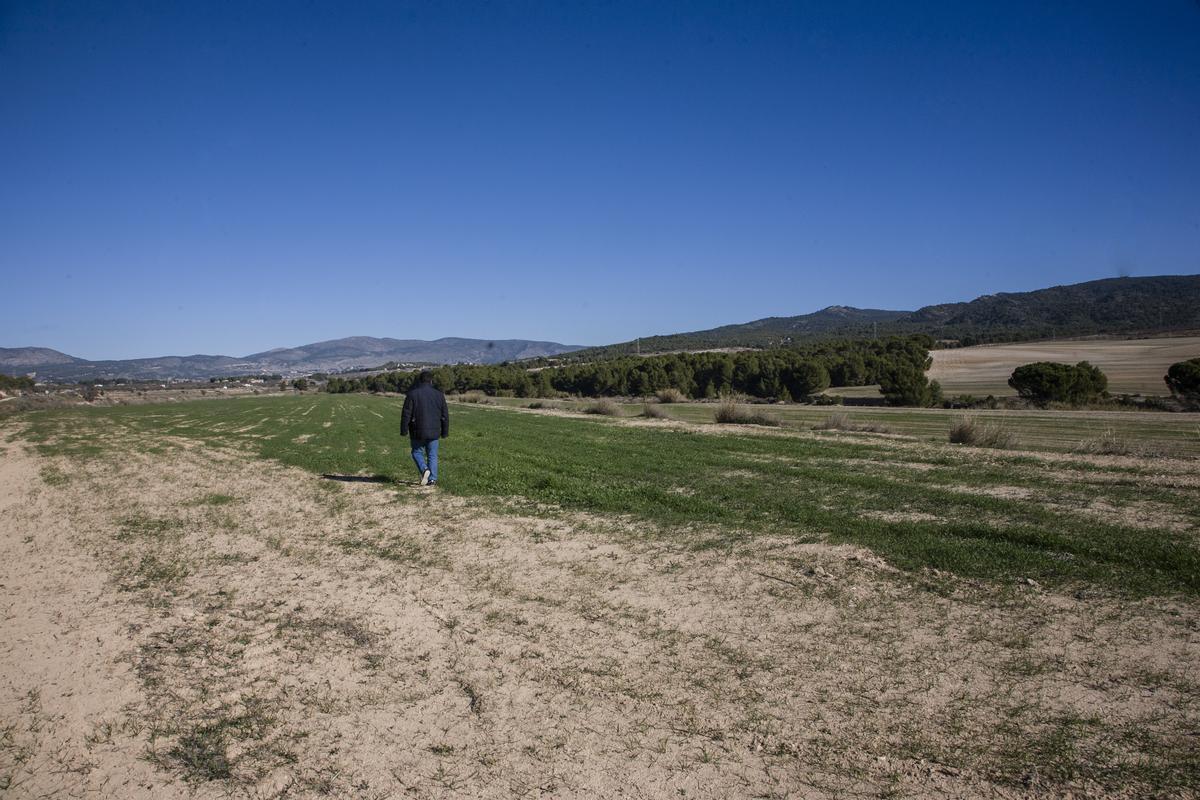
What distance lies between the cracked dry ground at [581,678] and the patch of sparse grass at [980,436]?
471 inches

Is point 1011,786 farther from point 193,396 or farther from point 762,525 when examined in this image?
point 193,396

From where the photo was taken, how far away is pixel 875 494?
10.0m

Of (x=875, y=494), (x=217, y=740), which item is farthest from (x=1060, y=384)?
(x=217, y=740)

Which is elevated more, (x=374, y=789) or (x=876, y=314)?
(x=876, y=314)

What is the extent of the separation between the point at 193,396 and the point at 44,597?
105767 millimetres

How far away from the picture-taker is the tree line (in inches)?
1731

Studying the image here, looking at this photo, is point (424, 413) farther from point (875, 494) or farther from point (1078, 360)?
point (1078, 360)

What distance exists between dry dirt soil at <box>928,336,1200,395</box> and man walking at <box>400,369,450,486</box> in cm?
3822

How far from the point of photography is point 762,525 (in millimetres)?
8273

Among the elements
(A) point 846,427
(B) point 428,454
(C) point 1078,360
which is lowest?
(A) point 846,427

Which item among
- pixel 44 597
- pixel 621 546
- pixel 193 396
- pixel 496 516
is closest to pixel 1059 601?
pixel 621 546

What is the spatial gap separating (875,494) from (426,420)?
23.9 ft

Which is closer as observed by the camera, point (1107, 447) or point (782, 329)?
point (1107, 447)

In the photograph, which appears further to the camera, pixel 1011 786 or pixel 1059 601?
pixel 1059 601
